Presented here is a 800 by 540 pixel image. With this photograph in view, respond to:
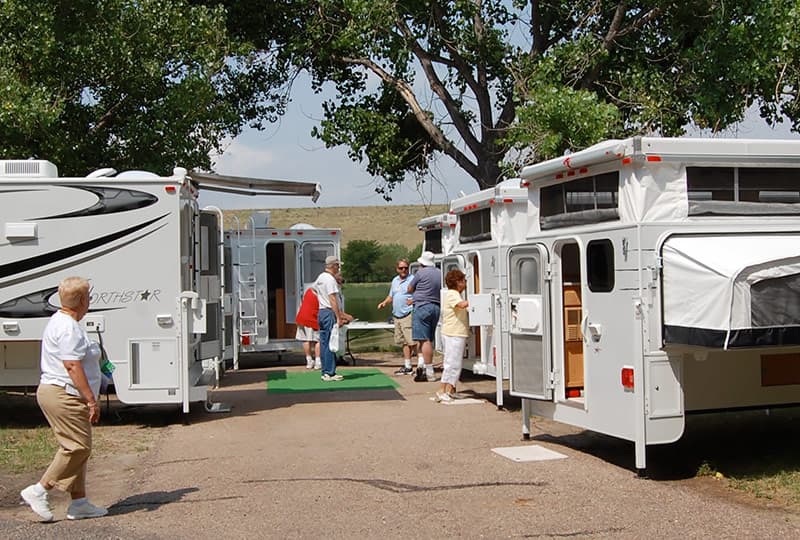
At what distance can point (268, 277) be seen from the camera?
18.7m

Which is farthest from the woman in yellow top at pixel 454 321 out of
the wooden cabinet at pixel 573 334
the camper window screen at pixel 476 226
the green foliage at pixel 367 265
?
the green foliage at pixel 367 265

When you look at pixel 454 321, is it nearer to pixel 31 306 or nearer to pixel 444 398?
pixel 444 398

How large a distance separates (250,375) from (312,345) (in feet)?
4.15

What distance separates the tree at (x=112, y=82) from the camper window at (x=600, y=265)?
29.6ft

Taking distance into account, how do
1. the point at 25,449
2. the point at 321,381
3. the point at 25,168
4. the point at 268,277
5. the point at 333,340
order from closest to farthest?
the point at 25,449 < the point at 25,168 < the point at 333,340 < the point at 321,381 < the point at 268,277

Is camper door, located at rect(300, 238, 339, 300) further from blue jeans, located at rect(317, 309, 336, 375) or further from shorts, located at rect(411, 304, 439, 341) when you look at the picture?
shorts, located at rect(411, 304, 439, 341)

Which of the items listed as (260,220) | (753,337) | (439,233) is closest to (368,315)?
(260,220)

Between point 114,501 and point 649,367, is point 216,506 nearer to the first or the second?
point 114,501

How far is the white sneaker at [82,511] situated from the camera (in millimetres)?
6633

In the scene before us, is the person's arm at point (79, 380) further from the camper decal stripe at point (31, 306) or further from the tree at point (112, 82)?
the tree at point (112, 82)

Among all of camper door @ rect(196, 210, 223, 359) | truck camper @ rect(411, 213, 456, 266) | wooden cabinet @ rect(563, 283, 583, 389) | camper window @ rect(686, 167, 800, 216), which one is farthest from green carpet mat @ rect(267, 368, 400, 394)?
camper window @ rect(686, 167, 800, 216)

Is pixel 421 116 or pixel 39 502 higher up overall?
pixel 421 116

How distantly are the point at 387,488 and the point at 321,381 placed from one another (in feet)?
23.3

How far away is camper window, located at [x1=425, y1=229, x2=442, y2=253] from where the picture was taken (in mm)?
16322
